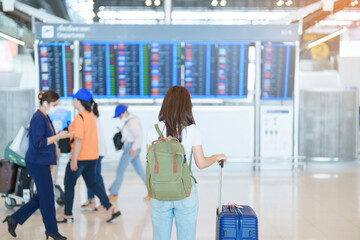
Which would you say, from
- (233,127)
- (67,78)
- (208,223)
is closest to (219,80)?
(233,127)

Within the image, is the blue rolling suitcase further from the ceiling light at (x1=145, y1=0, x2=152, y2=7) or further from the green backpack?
the ceiling light at (x1=145, y1=0, x2=152, y2=7)

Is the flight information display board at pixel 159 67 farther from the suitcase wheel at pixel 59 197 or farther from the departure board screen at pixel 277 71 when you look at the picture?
the suitcase wheel at pixel 59 197

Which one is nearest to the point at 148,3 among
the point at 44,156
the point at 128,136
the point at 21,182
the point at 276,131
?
the point at 276,131

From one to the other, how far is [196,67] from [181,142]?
19.9 feet

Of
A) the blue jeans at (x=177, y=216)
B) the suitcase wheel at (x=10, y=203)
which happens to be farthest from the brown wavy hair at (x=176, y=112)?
the suitcase wheel at (x=10, y=203)

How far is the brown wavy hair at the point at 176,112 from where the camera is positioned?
262 cm

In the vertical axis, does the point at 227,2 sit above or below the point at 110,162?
above

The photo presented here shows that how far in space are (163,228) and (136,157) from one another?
3455 mm

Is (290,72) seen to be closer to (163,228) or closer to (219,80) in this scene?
(219,80)

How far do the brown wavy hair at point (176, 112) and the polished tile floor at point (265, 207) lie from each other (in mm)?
2025

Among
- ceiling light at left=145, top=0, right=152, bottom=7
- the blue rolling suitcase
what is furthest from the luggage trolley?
ceiling light at left=145, top=0, right=152, bottom=7

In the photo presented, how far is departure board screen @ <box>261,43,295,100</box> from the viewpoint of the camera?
8648 mm

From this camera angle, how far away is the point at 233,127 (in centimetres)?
869

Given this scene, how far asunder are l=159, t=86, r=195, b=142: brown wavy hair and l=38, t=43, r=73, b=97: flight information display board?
6.27m
